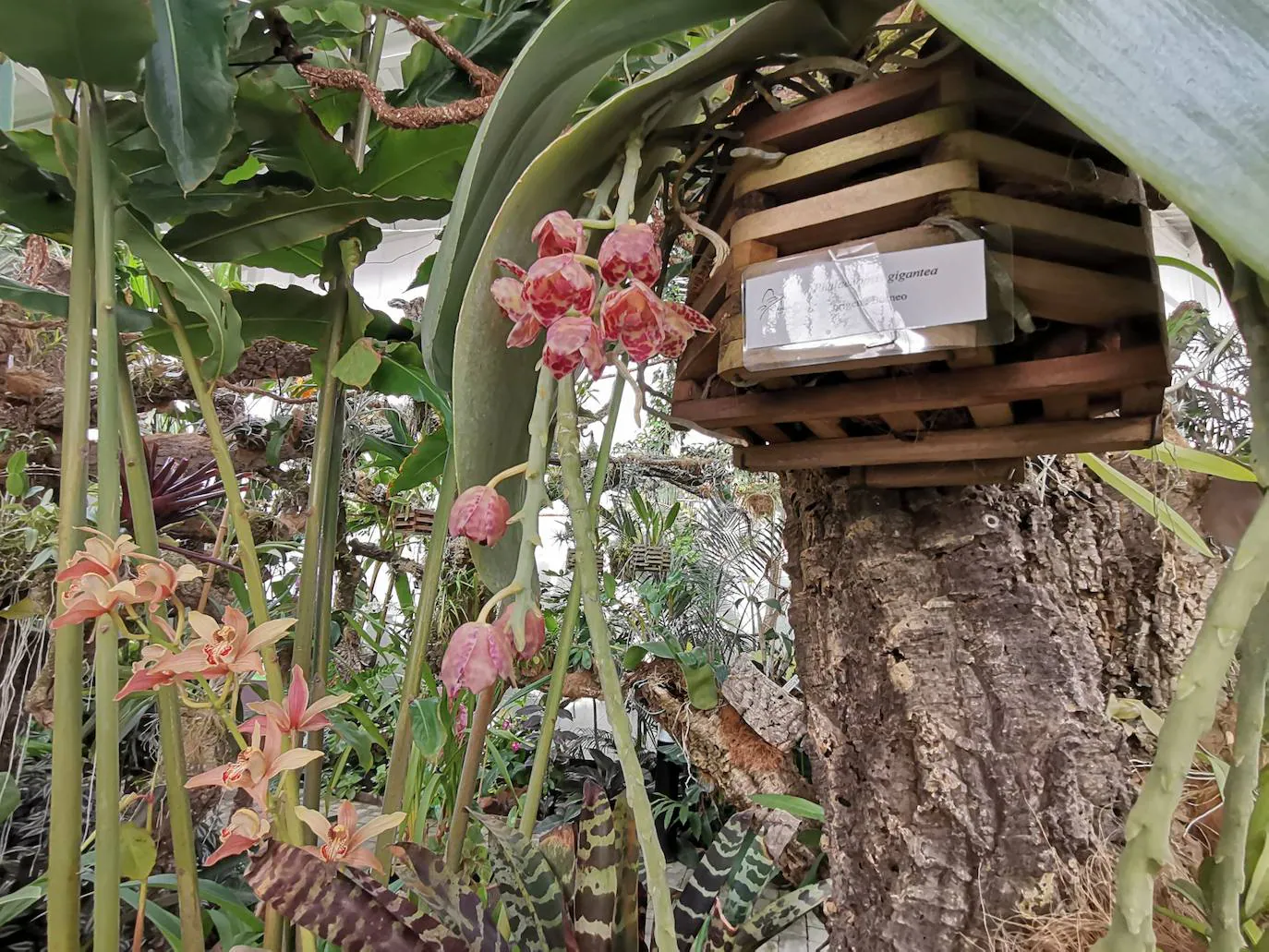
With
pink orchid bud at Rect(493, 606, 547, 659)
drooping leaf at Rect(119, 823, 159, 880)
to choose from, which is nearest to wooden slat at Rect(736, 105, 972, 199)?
→ pink orchid bud at Rect(493, 606, 547, 659)

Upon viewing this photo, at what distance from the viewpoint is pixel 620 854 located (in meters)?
0.47

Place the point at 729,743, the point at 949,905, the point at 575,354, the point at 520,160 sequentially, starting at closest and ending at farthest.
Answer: the point at 575,354, the point at 520,160, the point at 949,905, the point at 729,743

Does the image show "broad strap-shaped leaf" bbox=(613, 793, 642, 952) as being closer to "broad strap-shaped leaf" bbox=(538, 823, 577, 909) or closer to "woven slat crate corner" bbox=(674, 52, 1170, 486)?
"broad strap-shaped leaf" bbox=(538, 823, 577, 909)

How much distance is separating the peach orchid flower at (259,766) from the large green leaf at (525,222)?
0.13 m

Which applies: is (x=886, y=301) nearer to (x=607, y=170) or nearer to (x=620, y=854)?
(x=607, y=170)

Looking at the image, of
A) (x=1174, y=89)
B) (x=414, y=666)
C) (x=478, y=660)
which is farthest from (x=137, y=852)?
(x=1174, y=89)

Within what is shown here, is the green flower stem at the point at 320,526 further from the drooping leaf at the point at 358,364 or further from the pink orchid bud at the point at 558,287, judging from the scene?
the pink orchid bud at the point at 558,287

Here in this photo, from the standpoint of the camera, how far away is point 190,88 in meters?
0.49

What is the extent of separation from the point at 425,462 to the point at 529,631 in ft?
2.04

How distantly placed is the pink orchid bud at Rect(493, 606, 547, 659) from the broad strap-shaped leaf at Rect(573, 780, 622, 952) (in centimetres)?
24

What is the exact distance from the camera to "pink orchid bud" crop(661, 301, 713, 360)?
0.26 metres

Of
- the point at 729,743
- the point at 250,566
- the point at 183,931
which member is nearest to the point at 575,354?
the point at 250,566

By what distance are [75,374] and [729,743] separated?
1.20 m

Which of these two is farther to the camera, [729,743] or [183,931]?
[729,743]
